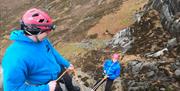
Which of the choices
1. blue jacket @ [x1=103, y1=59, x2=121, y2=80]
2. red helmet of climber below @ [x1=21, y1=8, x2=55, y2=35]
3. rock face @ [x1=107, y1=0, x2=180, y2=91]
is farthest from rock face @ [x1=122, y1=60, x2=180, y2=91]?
red helmet of climber below @ [x1=21, y1=8, x2=55, y2=35]

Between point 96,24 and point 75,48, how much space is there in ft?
16.8

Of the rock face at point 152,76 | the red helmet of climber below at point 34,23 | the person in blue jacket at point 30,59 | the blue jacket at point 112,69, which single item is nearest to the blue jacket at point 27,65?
the person in blue jacket at point 30,59

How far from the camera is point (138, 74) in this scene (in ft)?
50.0

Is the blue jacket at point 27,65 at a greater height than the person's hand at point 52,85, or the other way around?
the blue jacket at point 27,65

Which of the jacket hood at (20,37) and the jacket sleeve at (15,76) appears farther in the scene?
the jacket hood at (20,37)

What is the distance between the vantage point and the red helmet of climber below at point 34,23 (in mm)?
6300

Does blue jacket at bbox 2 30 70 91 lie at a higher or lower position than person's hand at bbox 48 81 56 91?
higher

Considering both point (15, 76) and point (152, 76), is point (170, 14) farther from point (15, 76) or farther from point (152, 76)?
point (15, 76)

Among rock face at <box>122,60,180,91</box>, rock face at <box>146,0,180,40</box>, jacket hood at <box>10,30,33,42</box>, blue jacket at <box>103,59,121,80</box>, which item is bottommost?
rock face at <box>122,60,180,91</box>

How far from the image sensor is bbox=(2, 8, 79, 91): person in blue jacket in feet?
20.0

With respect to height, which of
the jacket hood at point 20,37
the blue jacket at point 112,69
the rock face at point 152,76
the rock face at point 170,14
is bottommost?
the rock face at point 152,76

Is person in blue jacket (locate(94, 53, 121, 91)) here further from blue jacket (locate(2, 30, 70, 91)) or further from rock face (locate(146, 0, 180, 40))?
blue jacket (locate(2, 30, 70, 91))

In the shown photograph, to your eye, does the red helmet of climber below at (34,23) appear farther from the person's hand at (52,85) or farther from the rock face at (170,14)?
the rock face at (170,14)

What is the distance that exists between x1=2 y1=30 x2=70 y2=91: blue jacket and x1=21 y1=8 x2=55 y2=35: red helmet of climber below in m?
0.14
